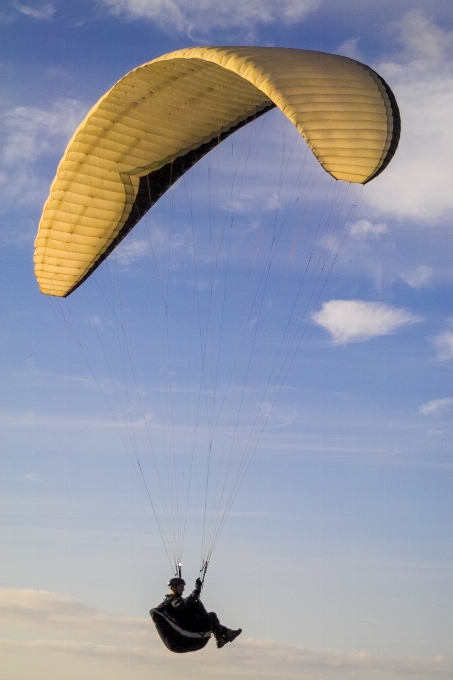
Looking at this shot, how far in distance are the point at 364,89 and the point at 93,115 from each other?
535 centimetres

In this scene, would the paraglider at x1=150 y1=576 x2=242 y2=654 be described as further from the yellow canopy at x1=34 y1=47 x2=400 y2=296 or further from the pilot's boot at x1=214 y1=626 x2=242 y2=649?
the yellow canopy at x1=34 y1=47 x2=400 y2=296

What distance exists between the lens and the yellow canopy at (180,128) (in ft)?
64.7

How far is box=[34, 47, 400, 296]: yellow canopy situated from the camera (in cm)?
1973

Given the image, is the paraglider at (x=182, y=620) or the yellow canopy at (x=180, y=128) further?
the paraglider at (x=182, y=620)

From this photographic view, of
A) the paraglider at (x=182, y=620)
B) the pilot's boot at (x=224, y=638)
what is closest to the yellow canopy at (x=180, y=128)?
the paraglider at (x=182, y=620)

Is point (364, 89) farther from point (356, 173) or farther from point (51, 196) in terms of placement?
point (51, 196)

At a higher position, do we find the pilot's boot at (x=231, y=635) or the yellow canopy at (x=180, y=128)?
the yellow canopy at (x=180, y=128)

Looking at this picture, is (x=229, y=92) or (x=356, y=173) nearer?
(x=356, y=173)

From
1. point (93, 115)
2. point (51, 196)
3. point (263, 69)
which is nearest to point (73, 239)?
point (51, 196)

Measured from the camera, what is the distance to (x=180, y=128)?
24.2 metres

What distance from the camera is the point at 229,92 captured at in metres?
23.3

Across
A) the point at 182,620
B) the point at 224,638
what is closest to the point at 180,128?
the point at 182,620

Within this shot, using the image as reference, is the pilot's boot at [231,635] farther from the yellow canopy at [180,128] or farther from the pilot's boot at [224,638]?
the yellow canopy at [180,128]

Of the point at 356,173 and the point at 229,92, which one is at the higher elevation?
the point at 229,92
